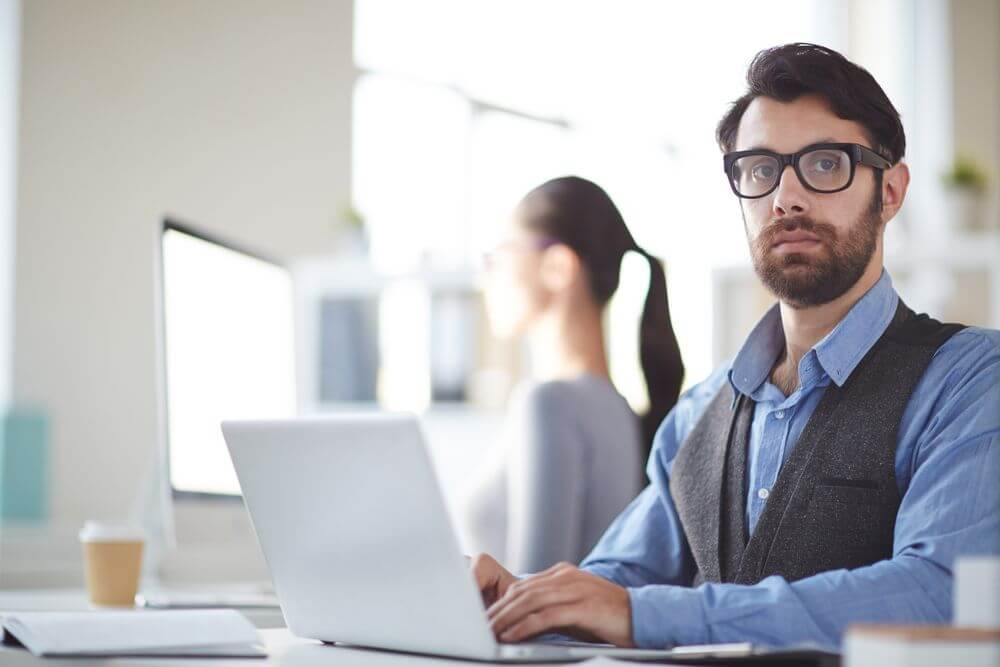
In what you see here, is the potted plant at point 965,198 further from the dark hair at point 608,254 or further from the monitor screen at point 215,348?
the monitor screen at point 215,348

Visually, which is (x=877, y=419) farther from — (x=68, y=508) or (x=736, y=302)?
(x=68, y=508)

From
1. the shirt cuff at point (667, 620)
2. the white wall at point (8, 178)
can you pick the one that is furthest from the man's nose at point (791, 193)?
the white wall at point (8, 178)

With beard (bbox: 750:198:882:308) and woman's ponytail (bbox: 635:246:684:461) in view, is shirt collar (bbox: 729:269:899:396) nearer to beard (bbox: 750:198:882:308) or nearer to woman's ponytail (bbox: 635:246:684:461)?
beard (bbox: 750:198:882:308)

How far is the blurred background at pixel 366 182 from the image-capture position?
3.86 metres

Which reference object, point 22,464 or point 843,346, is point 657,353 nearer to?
point 843,346

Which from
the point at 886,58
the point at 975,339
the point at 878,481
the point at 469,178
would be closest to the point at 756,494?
the point at 878,481

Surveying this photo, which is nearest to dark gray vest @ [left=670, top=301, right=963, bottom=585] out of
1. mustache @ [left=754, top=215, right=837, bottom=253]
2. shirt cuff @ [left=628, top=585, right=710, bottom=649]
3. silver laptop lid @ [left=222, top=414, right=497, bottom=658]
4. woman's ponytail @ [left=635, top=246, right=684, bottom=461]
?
mustache @ [left=754, top=215, right=837, bottom=253]

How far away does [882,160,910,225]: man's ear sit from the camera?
1.49 m

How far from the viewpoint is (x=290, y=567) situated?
3.90 feet

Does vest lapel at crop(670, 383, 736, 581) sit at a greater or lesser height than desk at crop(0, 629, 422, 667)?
greater

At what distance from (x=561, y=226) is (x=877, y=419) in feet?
4.06

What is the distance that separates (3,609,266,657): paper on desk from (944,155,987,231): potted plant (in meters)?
4.04

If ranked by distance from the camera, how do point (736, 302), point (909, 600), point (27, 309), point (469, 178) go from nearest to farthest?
point (909, 600)
point (736, 302)
point (27, 309)
point (469, 178)

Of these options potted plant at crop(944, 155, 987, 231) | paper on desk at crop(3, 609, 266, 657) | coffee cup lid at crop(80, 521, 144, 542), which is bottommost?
coffee cup lid at crop(80, 521, 144, 542)
